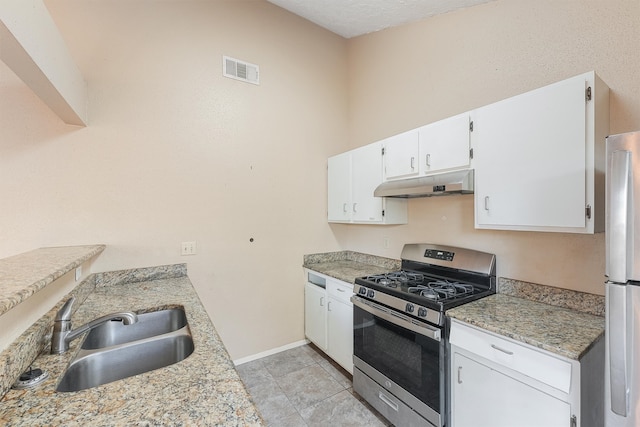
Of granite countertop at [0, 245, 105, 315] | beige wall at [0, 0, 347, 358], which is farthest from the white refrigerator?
beige wall at [0, 0, 347, 358]

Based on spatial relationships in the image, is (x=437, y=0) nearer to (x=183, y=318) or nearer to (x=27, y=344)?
(x=183, y=318)

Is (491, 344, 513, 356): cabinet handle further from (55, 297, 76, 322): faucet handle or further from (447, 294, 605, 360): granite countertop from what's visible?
(55, 297, 76, 322): faucet handle

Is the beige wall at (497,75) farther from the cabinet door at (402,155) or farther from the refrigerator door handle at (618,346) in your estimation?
the refrigerator door handle at (618,346)

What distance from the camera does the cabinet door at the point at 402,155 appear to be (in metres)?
2.24

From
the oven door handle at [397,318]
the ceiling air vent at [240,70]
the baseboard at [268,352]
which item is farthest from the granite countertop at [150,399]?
the ceiling air vent at [240,70]

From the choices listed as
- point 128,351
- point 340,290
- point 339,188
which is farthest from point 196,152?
point 340,290

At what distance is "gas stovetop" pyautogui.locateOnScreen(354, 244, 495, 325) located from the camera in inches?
68.6

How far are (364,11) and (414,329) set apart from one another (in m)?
2.81

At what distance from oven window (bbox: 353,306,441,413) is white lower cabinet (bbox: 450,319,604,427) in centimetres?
12

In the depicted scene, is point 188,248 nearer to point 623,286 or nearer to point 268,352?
point 268,352

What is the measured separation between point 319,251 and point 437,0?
8.42ft

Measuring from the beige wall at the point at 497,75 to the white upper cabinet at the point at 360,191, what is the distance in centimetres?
28

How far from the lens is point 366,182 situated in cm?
270

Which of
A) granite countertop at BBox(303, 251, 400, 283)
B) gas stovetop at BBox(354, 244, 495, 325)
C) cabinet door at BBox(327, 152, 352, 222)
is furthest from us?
cabinet door at BBox(327, 152, 352, 222)
